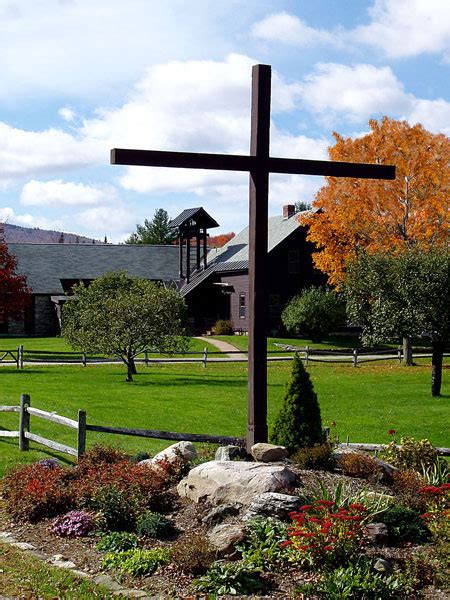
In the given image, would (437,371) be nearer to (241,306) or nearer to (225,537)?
(225,537)

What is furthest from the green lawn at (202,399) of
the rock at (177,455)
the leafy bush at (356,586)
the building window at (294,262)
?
the building window at (294,262)

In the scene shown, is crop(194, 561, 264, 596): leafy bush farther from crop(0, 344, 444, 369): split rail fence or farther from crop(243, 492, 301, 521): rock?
crop(0, 344, 444, 369): split rail fence

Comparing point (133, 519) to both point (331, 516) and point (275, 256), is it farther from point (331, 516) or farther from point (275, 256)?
point (275, 256)

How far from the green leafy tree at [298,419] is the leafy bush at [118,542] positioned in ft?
10.0

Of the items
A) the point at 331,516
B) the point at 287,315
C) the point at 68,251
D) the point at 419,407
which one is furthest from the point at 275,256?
the point at 331,516

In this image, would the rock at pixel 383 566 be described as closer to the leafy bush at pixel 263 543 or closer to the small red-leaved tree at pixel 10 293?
the leafy bush at pixel 263 543

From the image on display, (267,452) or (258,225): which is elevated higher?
(258,225)

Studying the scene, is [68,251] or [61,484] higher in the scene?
[68,251]

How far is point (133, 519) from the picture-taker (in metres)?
9.98

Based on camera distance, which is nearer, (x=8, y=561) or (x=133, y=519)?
(x=8, y=561)

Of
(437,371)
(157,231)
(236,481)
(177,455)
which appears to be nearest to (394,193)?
(437,371)

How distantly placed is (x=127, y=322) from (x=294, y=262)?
2675cm

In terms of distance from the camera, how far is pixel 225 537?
8.80 metres

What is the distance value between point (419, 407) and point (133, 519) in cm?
1955
